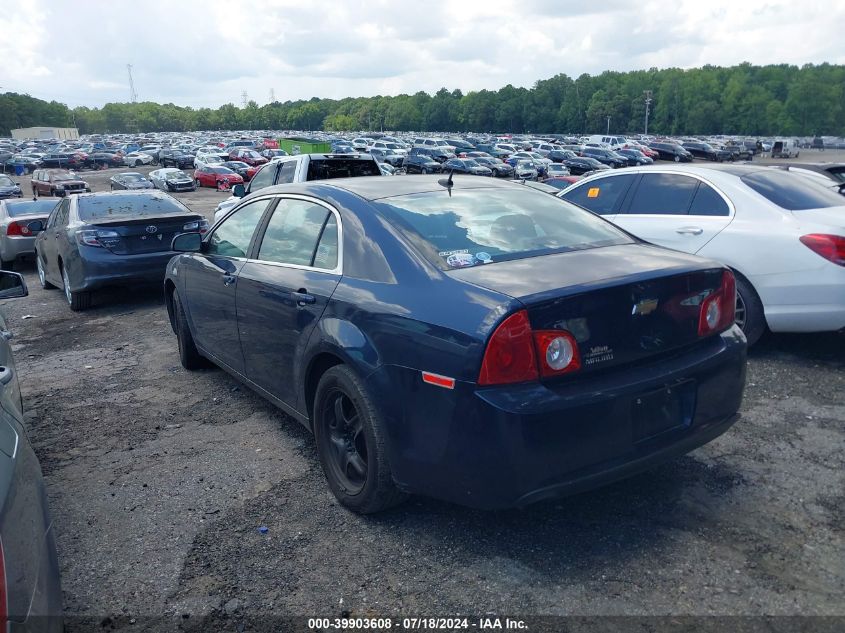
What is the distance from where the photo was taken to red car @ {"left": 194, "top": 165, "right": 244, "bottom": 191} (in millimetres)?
36375

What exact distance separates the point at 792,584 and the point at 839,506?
0.83 metres

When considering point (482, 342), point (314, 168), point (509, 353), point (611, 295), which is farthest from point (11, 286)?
point (314, 168)

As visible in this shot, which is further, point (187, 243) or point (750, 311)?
point (750, 311)

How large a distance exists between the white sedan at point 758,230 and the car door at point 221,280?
3.67 metres

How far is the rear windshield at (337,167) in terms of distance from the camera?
38.3ft

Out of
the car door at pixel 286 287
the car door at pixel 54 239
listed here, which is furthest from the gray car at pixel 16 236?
the car door at pixel 286 287

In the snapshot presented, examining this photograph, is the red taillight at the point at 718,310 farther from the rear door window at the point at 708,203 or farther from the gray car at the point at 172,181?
the gray car at the point at 172,181

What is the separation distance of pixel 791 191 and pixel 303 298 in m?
4.62

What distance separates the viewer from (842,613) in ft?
8.66

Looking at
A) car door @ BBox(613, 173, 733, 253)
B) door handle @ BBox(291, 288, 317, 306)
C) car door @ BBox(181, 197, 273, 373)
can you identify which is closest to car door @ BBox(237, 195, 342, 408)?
door handle @ BBox(291, 288, 317, 306)

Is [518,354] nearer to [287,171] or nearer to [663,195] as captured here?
[663,195]

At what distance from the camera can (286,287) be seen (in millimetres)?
3945

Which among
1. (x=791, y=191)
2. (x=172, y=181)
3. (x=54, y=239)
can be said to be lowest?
(x=172, y=181)

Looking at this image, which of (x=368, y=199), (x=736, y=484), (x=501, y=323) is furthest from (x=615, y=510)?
(x=368, y=199)
